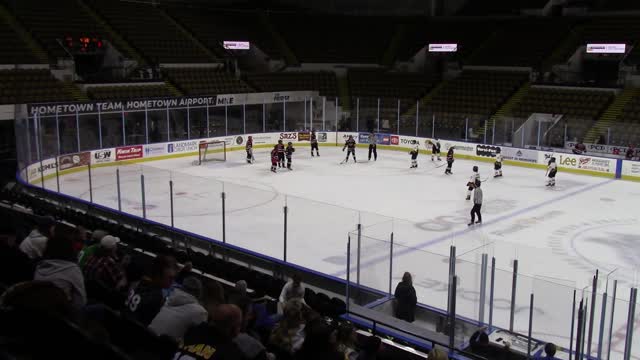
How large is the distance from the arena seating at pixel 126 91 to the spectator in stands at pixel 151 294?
24.1 m

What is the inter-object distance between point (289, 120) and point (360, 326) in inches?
970

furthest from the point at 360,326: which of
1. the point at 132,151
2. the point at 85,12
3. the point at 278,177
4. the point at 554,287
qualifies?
the point at 85,12

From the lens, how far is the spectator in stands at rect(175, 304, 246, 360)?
143 inches

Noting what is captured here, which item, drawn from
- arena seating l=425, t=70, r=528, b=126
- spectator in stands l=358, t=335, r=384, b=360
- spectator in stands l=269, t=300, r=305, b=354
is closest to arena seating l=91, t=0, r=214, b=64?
arena seating l=425, t=70, r=528, b=126

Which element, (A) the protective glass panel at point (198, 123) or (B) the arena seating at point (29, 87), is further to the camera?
(A) the protective glass panel at point (198, 123)

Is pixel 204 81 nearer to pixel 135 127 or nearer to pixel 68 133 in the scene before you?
pixel 135 127

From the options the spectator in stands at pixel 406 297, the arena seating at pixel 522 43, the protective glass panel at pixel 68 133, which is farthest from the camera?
the arena seating at pixel 522 43

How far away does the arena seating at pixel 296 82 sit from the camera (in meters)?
34.6

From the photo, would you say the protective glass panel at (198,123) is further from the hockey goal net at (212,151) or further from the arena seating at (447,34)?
the arena seating at (447,34)

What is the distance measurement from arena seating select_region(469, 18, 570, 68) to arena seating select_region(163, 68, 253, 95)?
42.8 ft

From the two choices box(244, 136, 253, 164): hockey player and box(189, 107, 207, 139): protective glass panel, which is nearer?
box(244, 136, 253, 164): hockey player

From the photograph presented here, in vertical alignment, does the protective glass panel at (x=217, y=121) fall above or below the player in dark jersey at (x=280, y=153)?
above

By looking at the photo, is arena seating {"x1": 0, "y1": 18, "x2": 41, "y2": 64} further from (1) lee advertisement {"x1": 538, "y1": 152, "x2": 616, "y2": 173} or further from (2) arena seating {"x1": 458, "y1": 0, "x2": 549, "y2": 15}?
(2) arena seating {"x1": 458, "y1": 0, "x2": 549, "y2": 15}

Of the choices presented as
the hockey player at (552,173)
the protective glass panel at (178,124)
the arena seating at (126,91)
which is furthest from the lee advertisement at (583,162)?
the arena seating at (126,91)
